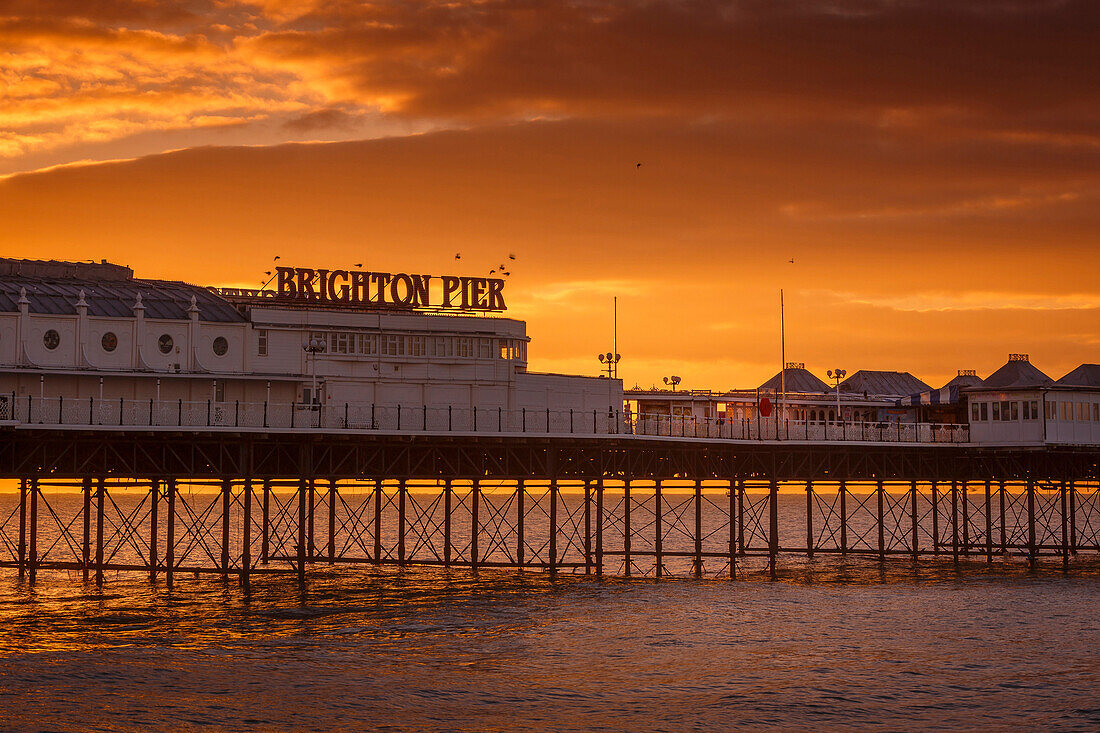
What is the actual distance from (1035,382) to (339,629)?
177ft

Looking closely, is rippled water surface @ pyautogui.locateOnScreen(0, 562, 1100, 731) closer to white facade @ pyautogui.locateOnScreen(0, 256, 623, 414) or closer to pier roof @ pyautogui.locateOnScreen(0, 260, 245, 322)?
white facade @ pyautogui.locateOnScreen(0, 256, 623, 414)

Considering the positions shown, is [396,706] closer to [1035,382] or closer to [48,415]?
[48,415]

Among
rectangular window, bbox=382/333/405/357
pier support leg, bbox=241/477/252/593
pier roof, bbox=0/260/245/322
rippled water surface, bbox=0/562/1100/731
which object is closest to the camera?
rippled water surface, bbox=0/562/1100/731

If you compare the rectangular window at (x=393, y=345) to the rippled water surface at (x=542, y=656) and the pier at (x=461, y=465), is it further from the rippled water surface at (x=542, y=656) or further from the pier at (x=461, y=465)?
the rippled water surface at (x=542, y=656)

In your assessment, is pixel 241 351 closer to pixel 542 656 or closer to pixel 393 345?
pixel 393 345

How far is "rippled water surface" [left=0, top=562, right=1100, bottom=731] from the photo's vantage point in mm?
41938

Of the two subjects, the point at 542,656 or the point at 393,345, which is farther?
the point at 393,345

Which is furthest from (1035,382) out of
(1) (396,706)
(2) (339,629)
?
(1) (396,706)

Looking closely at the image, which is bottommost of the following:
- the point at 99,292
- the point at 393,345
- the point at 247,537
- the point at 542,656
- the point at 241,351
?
the point at 542,656

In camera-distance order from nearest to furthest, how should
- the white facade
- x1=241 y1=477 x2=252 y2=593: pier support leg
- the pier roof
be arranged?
x1=241 y1=477 x2=252 y2=593: pier support leg
the white facade
the pier roof

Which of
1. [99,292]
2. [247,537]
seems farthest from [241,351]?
[247,537]

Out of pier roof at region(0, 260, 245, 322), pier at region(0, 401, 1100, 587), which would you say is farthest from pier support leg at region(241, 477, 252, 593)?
pier roof at region(0, 260, 245, 322)

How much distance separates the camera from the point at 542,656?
169ft

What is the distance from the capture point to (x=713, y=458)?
79.8 m
